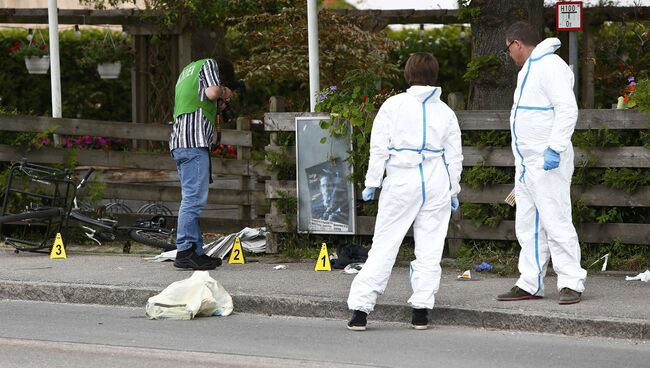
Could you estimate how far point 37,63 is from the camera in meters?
20.5

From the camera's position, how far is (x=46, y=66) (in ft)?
67.5

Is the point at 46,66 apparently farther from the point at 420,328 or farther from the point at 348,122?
the point at 420,328

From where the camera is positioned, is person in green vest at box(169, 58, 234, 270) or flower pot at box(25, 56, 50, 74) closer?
person in green vest at box(169, 58, 234, 270)

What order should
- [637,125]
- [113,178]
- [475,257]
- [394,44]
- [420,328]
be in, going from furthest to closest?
[394,44] → [113,178] → [475,257] → [637,125] → [420,328]

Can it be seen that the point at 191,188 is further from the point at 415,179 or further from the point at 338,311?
the point at 415,179

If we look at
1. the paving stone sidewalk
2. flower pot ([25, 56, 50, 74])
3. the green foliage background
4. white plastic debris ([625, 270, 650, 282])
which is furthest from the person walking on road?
the green foliage background

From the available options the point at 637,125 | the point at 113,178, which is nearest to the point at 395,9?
the point at 113,178

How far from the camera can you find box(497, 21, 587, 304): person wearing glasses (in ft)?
26.0

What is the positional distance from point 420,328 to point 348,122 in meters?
2.64

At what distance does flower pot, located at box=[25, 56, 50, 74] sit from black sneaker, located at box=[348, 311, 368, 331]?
13.8 meters

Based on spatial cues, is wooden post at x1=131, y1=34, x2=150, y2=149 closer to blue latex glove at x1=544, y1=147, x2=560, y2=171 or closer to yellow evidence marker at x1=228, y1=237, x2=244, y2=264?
yellow evidence marker at x1=228, y1=237, x2=244, y2=264

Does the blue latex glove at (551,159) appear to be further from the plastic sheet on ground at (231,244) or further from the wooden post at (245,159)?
the wooden post at (245,159)

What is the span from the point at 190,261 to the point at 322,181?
137 cm

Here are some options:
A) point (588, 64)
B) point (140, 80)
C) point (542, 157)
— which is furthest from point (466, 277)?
point (140, 80)
